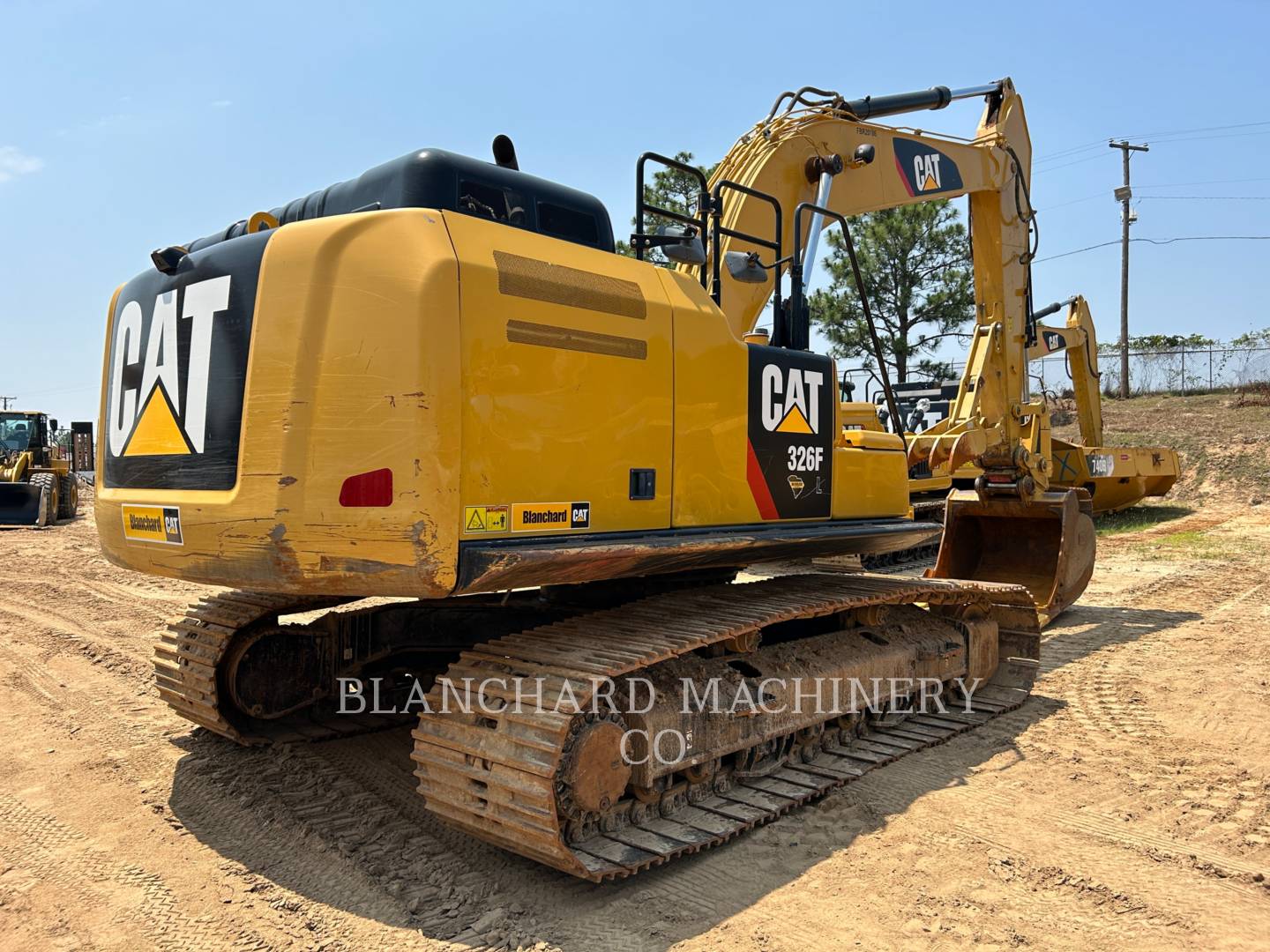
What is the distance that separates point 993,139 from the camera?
906cm

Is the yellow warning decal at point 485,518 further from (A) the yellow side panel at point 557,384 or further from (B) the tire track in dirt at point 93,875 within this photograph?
(B) the tire track in dirt at point 93,875

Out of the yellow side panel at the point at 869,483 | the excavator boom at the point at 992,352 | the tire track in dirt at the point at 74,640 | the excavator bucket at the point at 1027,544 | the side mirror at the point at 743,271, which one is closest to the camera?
the side mirror at the point at 743,271

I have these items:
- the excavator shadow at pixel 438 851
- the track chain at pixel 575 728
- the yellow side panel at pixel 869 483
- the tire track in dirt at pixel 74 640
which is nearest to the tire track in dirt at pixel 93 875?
the excavator shadow at pixel 438 851

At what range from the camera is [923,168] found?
26.8 feet

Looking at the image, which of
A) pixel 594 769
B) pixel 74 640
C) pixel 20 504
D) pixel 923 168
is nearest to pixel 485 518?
pixel 594 769

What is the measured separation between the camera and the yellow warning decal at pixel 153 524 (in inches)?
152

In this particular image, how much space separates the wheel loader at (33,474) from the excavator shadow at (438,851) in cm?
1723

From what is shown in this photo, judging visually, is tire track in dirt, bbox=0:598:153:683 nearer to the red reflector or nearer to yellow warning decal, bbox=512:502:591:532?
the red reflector

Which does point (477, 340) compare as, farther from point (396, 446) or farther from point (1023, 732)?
point (1023, 732)

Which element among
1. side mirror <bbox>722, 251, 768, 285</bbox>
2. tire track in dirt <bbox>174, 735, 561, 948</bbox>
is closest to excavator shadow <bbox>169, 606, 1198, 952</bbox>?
tire track in dirt <bbox>174, 735, 561, 948</bbox>

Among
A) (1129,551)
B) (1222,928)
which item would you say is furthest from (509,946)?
(1129,551)

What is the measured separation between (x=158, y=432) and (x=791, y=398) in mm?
2926

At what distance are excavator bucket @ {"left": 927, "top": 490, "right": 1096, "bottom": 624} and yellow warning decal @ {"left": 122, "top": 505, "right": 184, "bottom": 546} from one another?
6.70m

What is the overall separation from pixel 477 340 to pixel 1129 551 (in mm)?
12570
